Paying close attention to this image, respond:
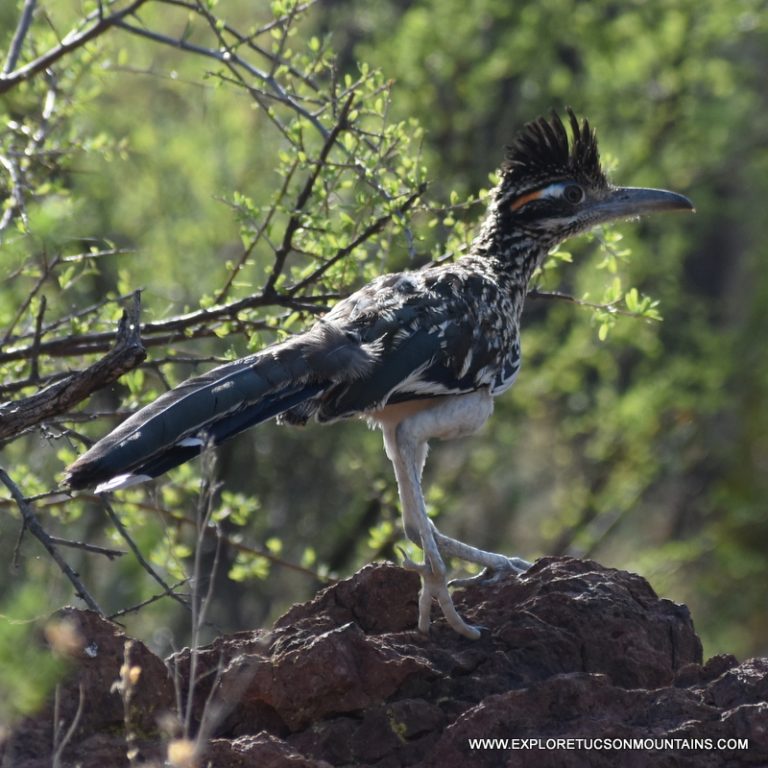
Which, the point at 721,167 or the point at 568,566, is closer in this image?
the point at 568,566

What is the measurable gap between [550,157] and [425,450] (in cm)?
196

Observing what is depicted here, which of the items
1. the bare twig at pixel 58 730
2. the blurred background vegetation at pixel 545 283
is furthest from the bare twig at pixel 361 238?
the blurred background vegetation at pixel 545 283

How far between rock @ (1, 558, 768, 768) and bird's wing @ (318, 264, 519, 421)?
29.6 inches

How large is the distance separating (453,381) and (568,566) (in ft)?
3.26

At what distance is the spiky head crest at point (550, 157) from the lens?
7703mm

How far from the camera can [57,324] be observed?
6.91 metres

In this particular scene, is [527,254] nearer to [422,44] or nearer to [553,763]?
[553,763]

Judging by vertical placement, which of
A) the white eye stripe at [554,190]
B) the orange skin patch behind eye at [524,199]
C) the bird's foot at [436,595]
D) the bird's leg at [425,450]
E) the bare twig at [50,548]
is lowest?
the bird's foot at [436,595]

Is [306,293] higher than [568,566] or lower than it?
higher

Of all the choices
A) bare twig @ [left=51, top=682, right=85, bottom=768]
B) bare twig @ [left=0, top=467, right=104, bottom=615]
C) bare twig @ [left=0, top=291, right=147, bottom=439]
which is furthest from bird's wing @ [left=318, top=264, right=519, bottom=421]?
bare twig @ [left=51, top=682, right=85, bottom=768]

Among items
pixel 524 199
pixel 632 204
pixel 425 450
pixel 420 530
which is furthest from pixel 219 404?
pixel 632 204

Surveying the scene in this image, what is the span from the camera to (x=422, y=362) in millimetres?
6371

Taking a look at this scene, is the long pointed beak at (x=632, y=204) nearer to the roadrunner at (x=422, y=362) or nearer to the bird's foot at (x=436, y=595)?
the roadrunner at (x=422, y=362)

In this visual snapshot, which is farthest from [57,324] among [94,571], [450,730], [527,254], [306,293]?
[94,571]
